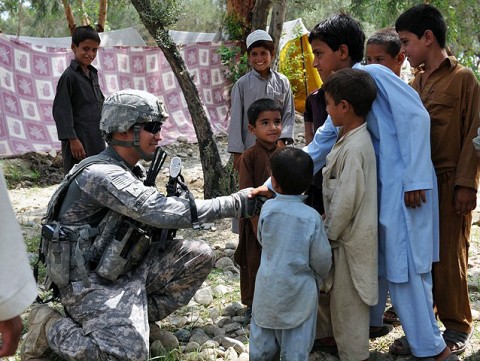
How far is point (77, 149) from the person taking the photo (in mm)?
5844

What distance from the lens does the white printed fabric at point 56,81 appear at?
392 inches

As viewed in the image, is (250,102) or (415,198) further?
(250,102)

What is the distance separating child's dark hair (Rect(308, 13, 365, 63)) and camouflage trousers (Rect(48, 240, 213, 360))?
1432 millimetres

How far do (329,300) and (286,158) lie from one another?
0.92 metres

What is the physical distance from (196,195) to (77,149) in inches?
103

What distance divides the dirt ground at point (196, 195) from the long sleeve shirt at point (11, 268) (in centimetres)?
219

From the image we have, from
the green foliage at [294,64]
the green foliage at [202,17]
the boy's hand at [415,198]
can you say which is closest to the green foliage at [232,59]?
the green foliage at [294,64]

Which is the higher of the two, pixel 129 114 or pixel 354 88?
pixel 354 88

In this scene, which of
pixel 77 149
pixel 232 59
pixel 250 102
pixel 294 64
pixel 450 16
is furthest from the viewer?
pixel 450 16

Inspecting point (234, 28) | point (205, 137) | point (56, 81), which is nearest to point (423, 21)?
point (205, 137)

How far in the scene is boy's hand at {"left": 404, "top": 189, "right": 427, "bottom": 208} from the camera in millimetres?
3209

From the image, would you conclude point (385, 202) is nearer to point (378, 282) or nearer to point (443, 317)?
point (378, 282)

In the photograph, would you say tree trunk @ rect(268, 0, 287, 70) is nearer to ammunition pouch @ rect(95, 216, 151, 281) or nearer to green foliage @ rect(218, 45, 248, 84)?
green foliage @ rect(218, 45, 248, 84)

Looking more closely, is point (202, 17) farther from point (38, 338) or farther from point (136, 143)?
point (38, 338)
